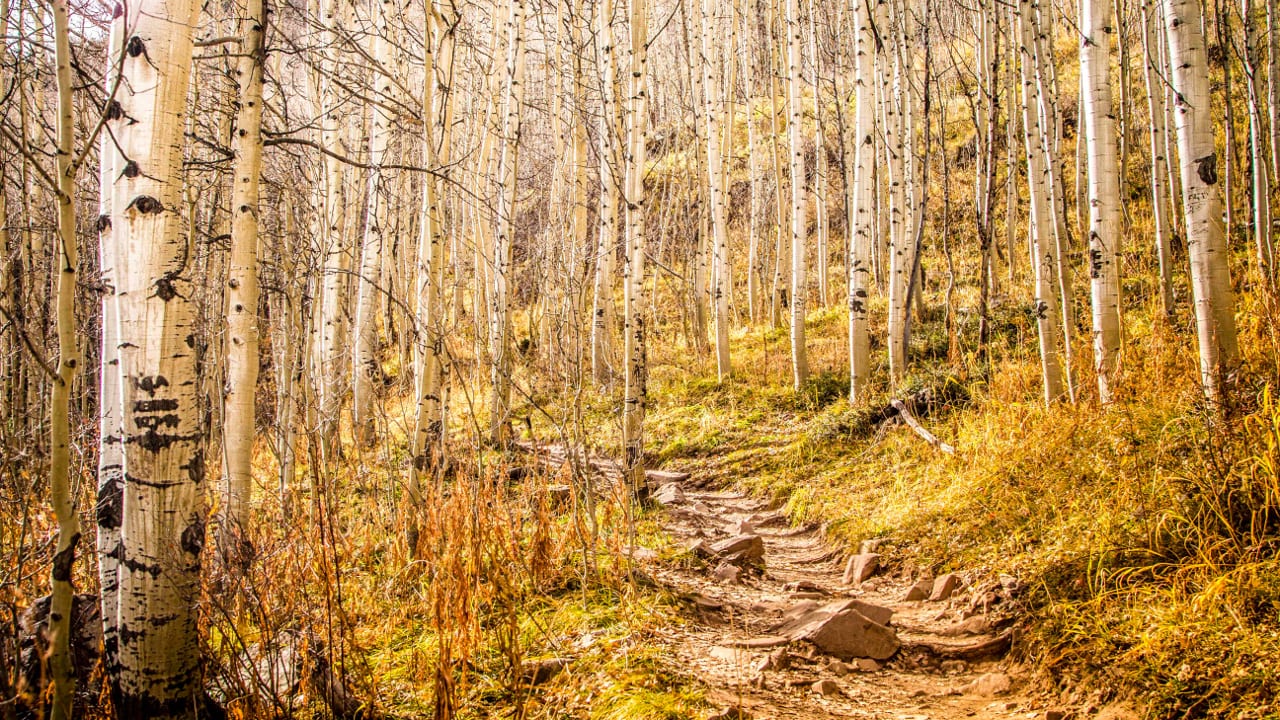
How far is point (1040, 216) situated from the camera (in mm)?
6086

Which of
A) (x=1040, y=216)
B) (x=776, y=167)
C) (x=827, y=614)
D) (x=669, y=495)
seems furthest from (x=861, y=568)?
(x=776, y=167)

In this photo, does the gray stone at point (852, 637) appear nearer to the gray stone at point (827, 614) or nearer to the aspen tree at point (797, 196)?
the gray stone at point (827, 614)

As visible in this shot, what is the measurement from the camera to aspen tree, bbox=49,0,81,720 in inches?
82.8

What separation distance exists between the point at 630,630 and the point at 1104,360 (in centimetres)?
358

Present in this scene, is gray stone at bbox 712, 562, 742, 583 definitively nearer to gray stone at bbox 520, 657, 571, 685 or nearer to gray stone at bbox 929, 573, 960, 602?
gray stone at bbox 929, 573, 960, 602

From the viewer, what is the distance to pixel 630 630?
3.43 m

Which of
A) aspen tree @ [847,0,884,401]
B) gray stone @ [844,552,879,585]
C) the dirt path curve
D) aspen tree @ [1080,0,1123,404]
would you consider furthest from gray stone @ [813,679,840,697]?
aspen tree @ [847,0,884,401]

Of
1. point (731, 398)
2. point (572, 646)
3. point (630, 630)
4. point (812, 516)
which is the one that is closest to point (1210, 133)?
point (812, 516)

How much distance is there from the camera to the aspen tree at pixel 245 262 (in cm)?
312

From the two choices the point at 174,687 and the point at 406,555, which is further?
the point at 406,555

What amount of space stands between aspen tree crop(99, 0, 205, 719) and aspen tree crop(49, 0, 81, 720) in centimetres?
20

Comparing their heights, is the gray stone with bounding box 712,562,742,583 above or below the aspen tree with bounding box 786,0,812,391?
below

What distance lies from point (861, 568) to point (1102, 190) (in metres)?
2.93

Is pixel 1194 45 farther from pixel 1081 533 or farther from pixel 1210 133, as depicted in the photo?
pixel 1081 533
